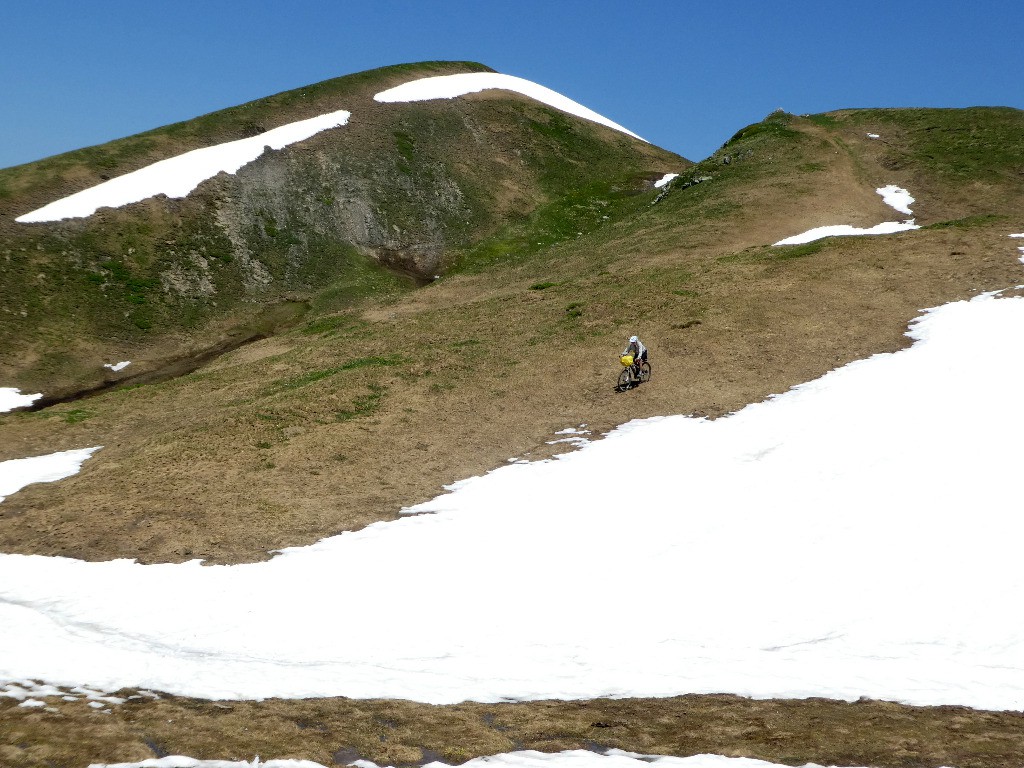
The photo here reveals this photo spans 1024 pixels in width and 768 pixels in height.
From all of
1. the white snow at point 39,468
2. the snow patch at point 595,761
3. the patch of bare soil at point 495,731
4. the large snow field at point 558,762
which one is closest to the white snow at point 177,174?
the white snow at point 39,468

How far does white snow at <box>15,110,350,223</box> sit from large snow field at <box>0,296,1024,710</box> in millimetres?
50889

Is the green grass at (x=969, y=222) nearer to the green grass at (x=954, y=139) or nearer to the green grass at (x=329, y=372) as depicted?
the green grass at (x=954, y=139)

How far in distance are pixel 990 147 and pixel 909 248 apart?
2697 cm

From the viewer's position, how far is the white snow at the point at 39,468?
1125 inches

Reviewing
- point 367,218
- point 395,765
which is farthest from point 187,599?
point 367,218

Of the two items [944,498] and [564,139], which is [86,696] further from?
[564,139]

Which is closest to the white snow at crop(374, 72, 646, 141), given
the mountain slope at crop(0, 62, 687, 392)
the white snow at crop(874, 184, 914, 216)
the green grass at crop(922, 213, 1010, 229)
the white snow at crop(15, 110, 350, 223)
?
the mountain slope at crop(0, 62, 687, 392)

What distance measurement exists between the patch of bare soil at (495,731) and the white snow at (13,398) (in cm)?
4029

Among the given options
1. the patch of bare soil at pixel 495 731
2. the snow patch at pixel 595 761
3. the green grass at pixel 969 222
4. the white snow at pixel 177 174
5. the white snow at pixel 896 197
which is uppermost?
the white snow at pixel 177 174

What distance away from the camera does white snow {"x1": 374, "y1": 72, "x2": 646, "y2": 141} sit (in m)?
87.3

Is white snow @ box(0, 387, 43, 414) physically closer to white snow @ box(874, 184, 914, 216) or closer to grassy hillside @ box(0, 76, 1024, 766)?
grassy hillside @ box(0, 76, 1024, 766)

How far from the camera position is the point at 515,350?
130 feet

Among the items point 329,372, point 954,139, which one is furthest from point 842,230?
point 329,372

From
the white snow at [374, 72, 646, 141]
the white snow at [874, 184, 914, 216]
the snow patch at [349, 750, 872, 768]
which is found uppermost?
the white snow at [374, 72, 646, 141]
